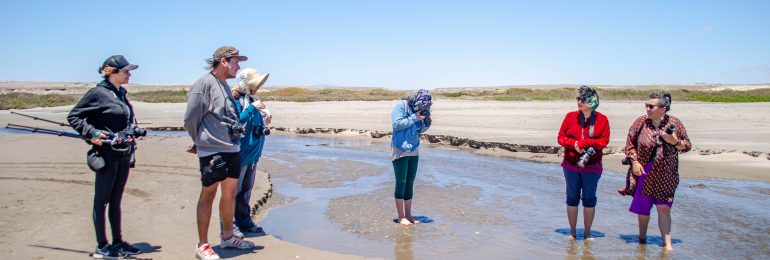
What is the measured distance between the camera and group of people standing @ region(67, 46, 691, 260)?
15.2ft

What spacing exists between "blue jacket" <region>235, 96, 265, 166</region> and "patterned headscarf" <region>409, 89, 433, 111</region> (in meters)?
1.70

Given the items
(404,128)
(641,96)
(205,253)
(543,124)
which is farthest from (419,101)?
(641,96)

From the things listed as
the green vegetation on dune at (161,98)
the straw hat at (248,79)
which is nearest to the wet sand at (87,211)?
the straw hat at (248,79)

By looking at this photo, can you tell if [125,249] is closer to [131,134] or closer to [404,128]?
[131,134]

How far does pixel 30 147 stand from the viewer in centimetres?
1335

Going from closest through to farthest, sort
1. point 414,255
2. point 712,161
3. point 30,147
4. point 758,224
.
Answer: point 414,255 < point 758,224 < point 712,161 < point 30,147

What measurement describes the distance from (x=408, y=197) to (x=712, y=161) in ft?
26.4

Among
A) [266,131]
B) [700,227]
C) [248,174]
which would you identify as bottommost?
[700,227]

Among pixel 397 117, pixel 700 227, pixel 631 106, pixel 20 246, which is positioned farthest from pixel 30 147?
pixel 631 106

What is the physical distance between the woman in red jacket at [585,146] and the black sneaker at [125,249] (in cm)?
395

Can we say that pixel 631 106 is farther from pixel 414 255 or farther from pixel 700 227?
pixel 414 255

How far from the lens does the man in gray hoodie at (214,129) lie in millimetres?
4598

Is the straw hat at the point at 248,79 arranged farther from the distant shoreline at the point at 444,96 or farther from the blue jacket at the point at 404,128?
the distant shoreline at the point at 444,96

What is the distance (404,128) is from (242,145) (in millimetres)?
1766
